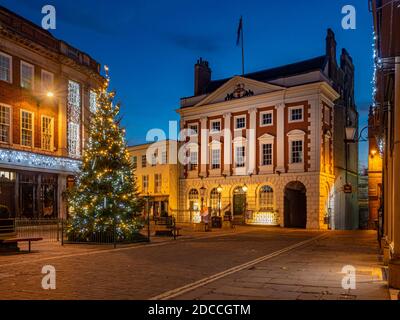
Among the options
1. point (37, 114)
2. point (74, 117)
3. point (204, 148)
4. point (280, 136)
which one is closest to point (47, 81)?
point (37, 114)

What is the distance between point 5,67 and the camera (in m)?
28.9

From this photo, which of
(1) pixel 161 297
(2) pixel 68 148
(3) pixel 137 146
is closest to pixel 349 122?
(3) pixel 137 146

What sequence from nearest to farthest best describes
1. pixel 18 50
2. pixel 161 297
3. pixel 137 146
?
pixel 161 297 → pixel 18 50 → pixel 137 146

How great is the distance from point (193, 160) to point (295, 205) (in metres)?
11.3

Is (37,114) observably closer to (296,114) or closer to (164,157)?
(164,157)

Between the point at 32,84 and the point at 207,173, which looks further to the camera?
the point at 207,173

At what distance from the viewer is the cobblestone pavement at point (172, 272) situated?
30.0ft

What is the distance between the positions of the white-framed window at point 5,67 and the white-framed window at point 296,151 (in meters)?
22.7

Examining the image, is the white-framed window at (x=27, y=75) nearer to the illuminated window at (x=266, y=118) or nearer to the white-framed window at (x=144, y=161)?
the illuminated window at (x=266, y=118)

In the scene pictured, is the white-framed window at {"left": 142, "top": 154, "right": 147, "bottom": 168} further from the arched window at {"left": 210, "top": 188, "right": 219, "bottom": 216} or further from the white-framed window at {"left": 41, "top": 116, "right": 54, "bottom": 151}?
the white-framed window at {"left": 41, "top": 116, "right": 54, "bottom": 151}

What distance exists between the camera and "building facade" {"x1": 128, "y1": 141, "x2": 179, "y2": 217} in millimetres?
47750

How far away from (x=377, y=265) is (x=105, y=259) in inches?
322
